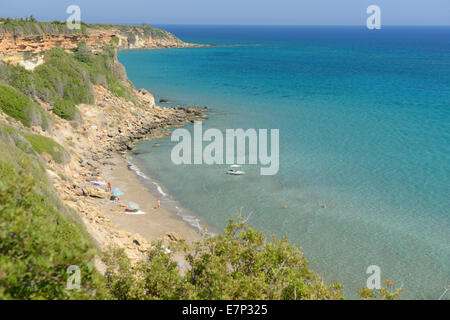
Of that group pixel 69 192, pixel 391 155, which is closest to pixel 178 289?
pixel 69 192

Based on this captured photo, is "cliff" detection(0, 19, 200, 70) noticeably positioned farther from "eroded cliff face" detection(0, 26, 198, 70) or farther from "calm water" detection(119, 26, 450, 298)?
"calm water" detection(119, 26, 450, 298)

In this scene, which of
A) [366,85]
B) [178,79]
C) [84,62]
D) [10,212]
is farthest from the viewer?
[178,79]

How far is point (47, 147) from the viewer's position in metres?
31.3

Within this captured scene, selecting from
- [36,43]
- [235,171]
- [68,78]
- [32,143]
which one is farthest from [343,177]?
[36,43]

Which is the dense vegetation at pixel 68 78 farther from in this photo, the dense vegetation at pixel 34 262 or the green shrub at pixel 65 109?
the dense vegetation at pixel 34 262

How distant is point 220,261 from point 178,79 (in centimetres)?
8140

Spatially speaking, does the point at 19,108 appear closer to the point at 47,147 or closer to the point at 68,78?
the point at 47,147

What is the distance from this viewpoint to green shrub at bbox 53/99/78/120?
41.1 metres

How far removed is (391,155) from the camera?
138 ft

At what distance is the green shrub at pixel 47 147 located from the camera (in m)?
30.1

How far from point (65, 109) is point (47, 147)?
11.7 m

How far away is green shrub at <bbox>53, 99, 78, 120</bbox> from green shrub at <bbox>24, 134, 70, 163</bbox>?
901 centimetres

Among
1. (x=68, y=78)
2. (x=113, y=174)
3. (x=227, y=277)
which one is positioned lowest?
(x=113, y=174)

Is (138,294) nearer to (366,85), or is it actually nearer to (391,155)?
(391,155)
